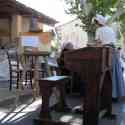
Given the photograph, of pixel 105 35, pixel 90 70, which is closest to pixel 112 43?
pixel 105 35

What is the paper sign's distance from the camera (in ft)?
21.6

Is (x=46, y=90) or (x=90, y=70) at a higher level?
(x=90, y=70)

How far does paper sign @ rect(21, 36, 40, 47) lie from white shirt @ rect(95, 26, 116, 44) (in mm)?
1187

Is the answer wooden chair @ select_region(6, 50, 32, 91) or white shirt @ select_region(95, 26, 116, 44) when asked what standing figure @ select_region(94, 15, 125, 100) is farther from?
wooden chair @ select_region(6, 50, 32, 91)

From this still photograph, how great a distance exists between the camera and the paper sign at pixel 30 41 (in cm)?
658

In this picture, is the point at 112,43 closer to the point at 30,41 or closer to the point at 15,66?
the point at 30,41

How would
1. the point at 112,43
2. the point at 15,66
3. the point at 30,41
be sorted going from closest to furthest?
the point at 30,41 < the point at 112,43 < the point at 15,66

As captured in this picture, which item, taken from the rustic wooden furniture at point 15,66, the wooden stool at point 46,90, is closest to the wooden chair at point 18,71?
the rustic wooden furniture at point 15,66

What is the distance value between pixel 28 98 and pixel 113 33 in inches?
88.4

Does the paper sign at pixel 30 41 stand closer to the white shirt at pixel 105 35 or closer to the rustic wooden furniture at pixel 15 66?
the rustic wooden furniture at pixel 15 66

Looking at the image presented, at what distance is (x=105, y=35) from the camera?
21.9 ft

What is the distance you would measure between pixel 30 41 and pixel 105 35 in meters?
1.45

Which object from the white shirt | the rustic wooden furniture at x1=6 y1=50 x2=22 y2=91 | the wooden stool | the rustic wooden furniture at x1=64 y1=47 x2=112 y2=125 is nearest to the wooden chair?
the rustic wooden furniture at x1=6 y1=50 x2=22 y2=91

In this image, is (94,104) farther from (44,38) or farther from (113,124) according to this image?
(44,38)
